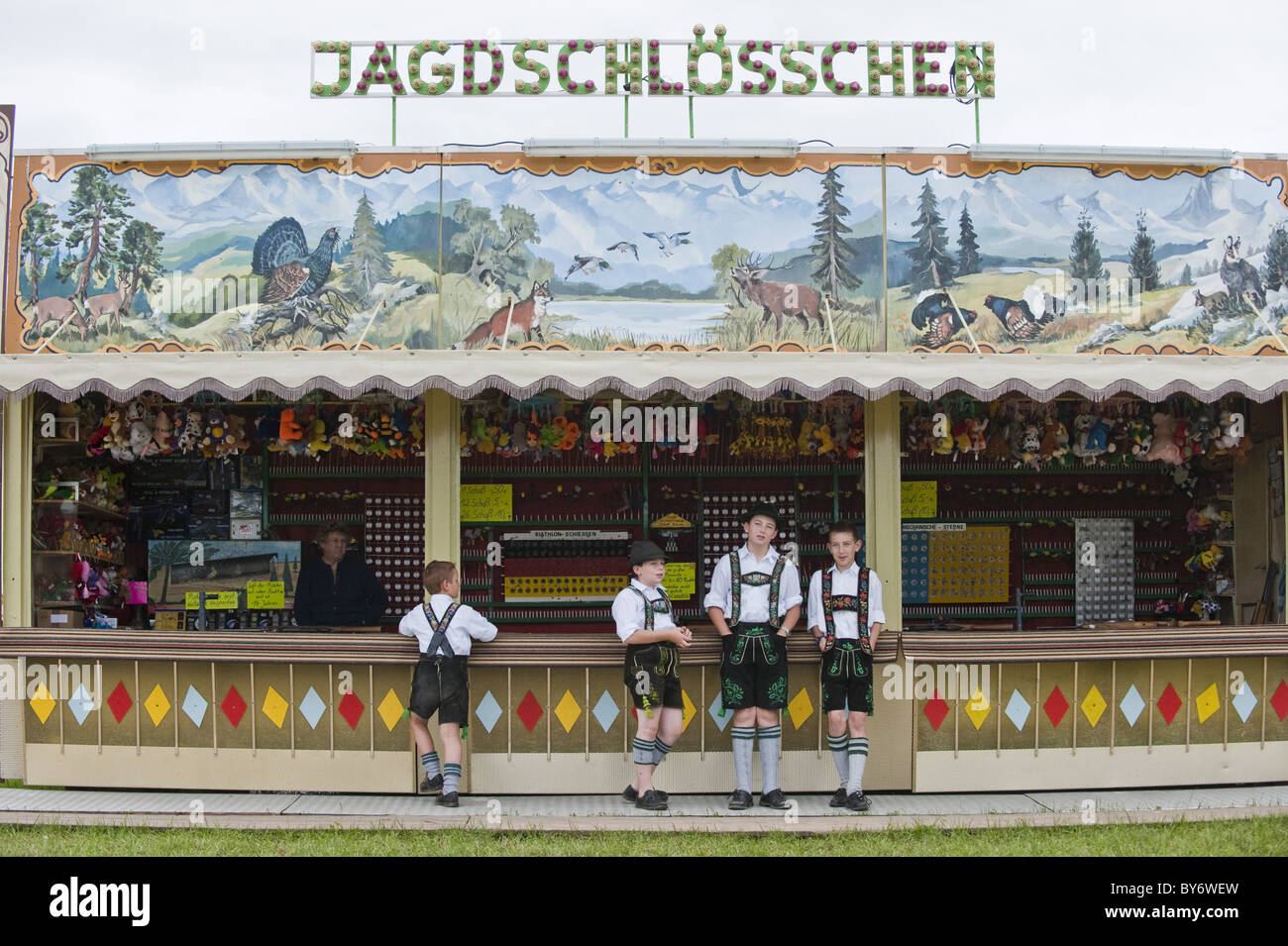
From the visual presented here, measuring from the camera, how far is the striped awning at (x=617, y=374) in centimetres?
837

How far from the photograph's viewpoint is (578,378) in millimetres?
8398

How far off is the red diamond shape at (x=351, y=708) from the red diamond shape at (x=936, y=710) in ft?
13.2

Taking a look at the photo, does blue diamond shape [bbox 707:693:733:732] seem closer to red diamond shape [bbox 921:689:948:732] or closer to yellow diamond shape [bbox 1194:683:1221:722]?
red diamond shape [bbox 921:689:948:732]

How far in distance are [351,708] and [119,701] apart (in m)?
1.72

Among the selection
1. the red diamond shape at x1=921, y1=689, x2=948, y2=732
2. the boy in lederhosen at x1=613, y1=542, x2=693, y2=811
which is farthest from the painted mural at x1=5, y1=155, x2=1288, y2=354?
the red diamond shape at x1=921, y1=689, x2=948, y2=732

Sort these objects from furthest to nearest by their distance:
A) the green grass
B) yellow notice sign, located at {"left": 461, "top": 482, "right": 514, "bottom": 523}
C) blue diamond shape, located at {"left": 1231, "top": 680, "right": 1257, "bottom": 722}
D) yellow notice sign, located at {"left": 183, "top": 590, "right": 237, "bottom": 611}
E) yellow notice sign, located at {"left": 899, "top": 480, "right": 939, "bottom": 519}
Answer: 1. yellow notice sign, located at {"left": 899, "top": 480, "right": 939, "bottom": 519}
2. yellow notice sign, located at {"left": 461, "top": 482, "right": 514, "bottom": 523}
3. yellow notice sign, located at {"left": 183, "top": 590, "right": 237, "bottom": 611}
4. blue diamond shape, located at {"left": 1231, "top": 680, "right": 1257, "bottom": 722}
5. the green grass

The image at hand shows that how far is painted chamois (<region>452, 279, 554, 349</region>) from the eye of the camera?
938 cm

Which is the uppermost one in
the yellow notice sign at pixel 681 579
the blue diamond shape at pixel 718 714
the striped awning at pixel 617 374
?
the striped awning at pixel 617 374

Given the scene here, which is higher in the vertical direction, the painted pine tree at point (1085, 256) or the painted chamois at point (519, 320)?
the painted pine tree at point (1085, 256)

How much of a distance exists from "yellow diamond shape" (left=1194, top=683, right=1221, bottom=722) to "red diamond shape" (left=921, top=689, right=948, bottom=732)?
191 centimetres

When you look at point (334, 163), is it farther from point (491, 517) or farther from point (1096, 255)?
point (1096, 255)

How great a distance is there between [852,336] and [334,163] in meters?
4.32

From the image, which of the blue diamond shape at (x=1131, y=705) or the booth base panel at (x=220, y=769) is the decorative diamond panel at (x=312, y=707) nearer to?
the booth base panel at (x=220, y=769)

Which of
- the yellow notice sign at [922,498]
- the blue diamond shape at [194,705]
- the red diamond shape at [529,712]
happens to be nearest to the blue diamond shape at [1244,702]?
the yellow notice sign at [922,498]
